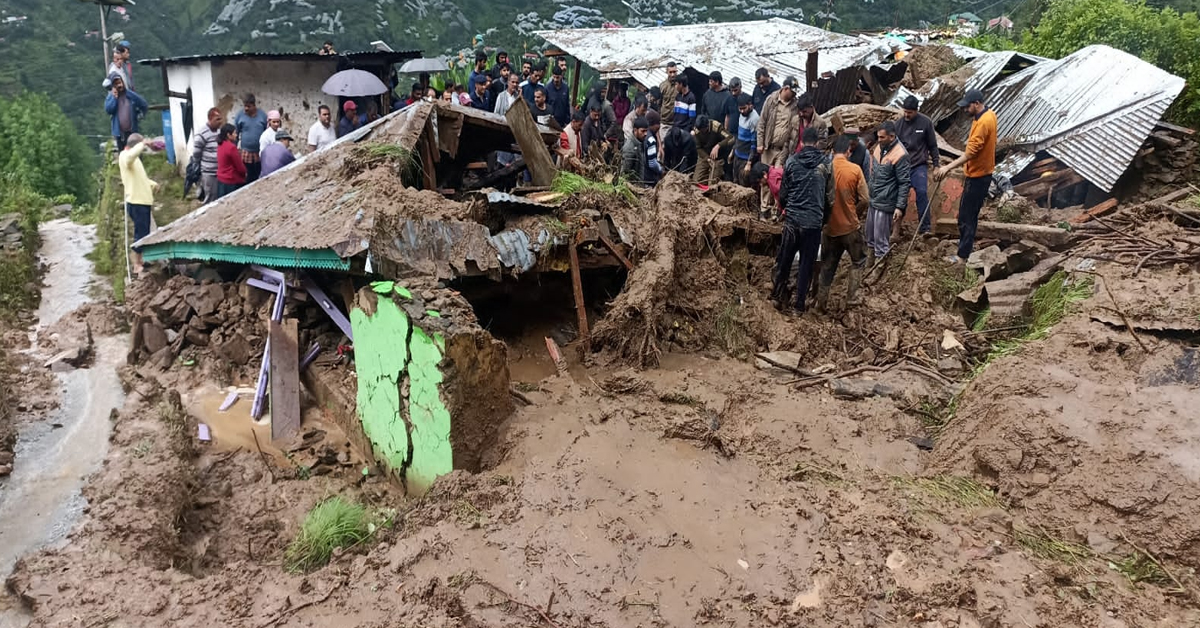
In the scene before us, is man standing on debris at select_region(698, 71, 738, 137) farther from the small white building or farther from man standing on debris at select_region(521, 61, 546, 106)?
the small white building

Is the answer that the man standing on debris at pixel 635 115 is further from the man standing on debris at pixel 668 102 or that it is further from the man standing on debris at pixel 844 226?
the man standing on debris at pixel 844 226

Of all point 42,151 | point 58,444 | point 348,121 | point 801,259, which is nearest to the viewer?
point 58,444

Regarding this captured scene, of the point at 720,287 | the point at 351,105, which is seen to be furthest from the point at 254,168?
the point at 720,287

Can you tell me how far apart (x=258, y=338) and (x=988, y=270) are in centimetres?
763

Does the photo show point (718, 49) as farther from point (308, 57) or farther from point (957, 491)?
point (957, 491)

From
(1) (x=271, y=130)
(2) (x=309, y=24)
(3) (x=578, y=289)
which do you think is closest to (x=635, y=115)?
(3) (x=578, y=289)

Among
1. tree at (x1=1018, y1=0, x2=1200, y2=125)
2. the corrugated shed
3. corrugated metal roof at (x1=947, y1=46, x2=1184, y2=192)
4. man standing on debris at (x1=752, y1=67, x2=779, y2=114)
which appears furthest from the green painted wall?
tree at (x1=1018, y1=0, x2=1200, y2=125)

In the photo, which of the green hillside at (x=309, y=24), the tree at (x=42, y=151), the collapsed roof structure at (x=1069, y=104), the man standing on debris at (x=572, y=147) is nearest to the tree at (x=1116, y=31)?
the collapsed roof structure at (x=1069, y=104)

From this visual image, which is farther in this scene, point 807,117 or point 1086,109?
point 1086,109

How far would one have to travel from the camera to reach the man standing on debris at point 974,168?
26.0 ft

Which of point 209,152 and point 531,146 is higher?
point 531,146

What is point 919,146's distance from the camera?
8.79 metres

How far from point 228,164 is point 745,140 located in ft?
23.1

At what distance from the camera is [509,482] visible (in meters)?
5.04
